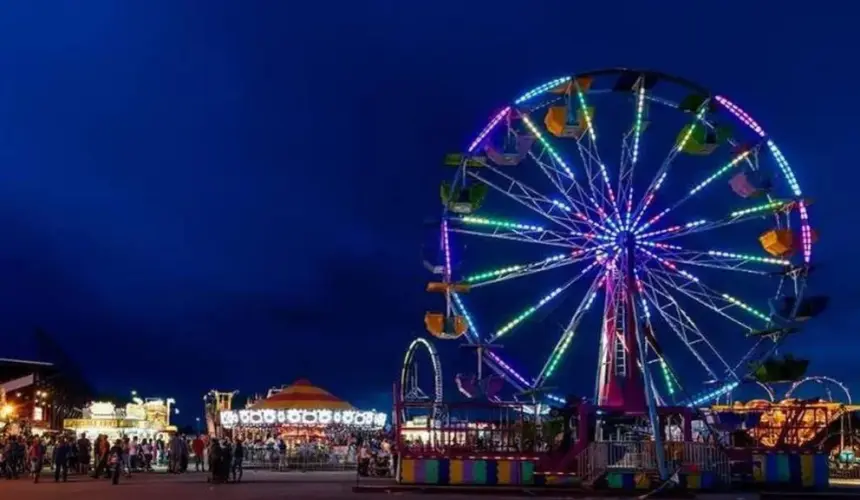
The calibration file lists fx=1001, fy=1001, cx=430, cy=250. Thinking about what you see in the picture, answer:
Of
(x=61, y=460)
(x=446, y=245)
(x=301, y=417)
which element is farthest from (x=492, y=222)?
(x=301, y=417)

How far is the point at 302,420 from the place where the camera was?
53.1 metres

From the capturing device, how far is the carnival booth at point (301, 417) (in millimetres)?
52438

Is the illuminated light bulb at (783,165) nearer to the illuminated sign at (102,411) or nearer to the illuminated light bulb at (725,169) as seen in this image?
the illuminated light bulb at (725,169)

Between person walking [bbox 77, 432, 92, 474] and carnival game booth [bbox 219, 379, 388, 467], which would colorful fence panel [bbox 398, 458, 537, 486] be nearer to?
person walking [bbox 77, 432, 92, 474]

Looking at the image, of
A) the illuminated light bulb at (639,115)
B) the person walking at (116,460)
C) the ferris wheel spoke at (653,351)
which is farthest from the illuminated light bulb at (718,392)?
the person walking at (116,460)

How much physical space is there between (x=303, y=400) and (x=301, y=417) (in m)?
1.21

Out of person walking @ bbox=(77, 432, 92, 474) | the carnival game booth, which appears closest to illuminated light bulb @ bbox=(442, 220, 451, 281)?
person walking @ bbox=(77, 432, 92, 474)

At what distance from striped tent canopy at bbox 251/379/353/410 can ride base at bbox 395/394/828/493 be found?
25.1 m

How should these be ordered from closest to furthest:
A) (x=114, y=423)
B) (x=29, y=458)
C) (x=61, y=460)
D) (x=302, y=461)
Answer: (x=61, y=460), (x=29, y=458), (x=302, y=461), (x=114, y=423)

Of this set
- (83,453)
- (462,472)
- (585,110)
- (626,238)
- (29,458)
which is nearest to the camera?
(462,472)

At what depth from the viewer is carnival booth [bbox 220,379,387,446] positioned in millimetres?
52438

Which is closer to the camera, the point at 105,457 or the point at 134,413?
the point at 105,457

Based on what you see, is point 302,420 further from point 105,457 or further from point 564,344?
point 564,344

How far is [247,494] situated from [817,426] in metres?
17.1
